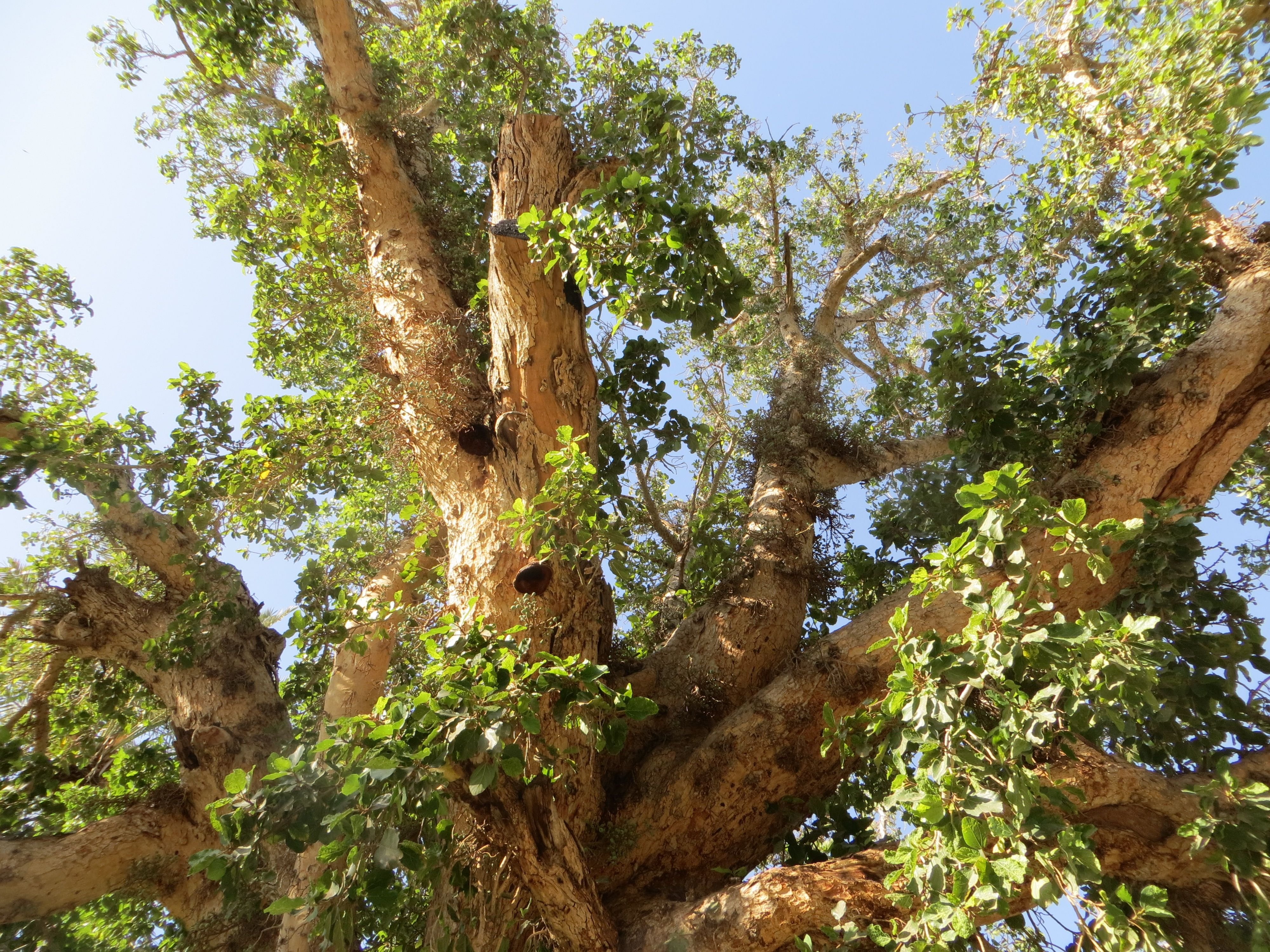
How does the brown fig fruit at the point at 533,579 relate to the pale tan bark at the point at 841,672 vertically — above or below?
above

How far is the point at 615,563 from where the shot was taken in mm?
3070

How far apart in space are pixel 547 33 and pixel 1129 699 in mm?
5503

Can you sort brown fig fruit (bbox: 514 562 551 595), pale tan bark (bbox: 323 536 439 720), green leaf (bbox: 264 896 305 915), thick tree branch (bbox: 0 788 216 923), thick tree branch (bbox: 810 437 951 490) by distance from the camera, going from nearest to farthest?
1. green leaf (bbox: 264 896 305 915)
2. brown fig fruit (bbox: 514 562 551 595)
3. thick tree branch (bbox: 0 788 216 923)
4. pale tan bark (bbox: 323 536 439 720)
5. thick tree branch (bbox: 810 437 951 490)

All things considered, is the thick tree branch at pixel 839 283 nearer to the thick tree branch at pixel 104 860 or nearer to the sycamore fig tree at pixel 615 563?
the sycamore fig tree at pixel 615 563

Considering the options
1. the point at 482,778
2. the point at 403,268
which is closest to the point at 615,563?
the point at 482,778

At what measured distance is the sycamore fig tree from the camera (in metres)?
2.42

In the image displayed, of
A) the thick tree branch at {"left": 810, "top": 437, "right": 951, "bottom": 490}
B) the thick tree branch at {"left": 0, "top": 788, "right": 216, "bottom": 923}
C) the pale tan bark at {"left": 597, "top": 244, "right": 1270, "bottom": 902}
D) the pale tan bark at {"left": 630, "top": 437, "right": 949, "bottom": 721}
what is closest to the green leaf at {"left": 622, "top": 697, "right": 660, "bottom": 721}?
the pale tan bark at {"left": 597, "top": 244, "right": 1270, "bottom": 902}

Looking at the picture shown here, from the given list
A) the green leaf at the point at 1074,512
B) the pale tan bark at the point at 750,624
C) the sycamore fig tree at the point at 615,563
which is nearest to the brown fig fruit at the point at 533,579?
the sycamore fig tree at the point at 615,563

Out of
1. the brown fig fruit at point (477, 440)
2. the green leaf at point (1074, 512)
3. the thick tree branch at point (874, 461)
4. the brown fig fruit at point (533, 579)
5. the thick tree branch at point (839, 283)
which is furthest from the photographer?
the thick tree branch at point (839, 283)

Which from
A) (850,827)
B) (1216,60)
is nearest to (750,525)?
(850,827)

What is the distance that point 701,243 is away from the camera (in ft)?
11.6

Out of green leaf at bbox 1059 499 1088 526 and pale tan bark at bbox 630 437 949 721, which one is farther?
→ pale tan bark at bbox 630 437 949 721

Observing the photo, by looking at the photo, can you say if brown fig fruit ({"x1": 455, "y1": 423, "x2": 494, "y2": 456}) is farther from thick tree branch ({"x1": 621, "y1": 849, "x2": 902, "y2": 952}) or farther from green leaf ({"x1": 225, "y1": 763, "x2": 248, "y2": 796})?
thick tree branch ({"x1": 621, "y1": 849, "x2": 902, "y2": 952})

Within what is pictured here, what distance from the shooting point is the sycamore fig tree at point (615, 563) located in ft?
7.94
